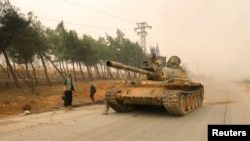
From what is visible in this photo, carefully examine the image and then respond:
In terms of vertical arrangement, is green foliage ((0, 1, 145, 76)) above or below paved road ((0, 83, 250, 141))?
above

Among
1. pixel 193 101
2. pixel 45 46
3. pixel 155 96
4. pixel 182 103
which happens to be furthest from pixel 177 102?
pixel 45 46

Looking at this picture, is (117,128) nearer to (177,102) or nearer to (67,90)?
(177,102)

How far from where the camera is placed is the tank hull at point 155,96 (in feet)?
35.4

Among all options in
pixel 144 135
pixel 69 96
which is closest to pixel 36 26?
pixel 69 96

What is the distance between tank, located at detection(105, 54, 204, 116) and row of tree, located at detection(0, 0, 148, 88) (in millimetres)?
14458

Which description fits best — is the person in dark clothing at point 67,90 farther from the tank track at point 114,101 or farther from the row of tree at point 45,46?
the row of tree at point 45,46

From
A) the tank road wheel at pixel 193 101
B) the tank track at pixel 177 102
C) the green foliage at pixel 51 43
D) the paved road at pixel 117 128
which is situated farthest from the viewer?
the green foliage at pixel 51 43

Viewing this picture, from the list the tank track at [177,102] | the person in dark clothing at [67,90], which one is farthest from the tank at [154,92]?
the person in dark clothing at [67,90]

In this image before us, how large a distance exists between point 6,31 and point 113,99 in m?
15.1

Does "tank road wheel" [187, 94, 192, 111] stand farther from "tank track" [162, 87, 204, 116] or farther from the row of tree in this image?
the row of tree

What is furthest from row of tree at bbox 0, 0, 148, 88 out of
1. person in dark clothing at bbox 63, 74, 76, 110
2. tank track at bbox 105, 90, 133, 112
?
tank track at bbox 105, 90, 133, 112

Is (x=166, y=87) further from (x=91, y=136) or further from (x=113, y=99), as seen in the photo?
(x=91, y=136)

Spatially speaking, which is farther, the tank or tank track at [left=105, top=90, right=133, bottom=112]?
tank track at [left=105, top=90, right=133, bottom=112]

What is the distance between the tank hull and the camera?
10.8m
